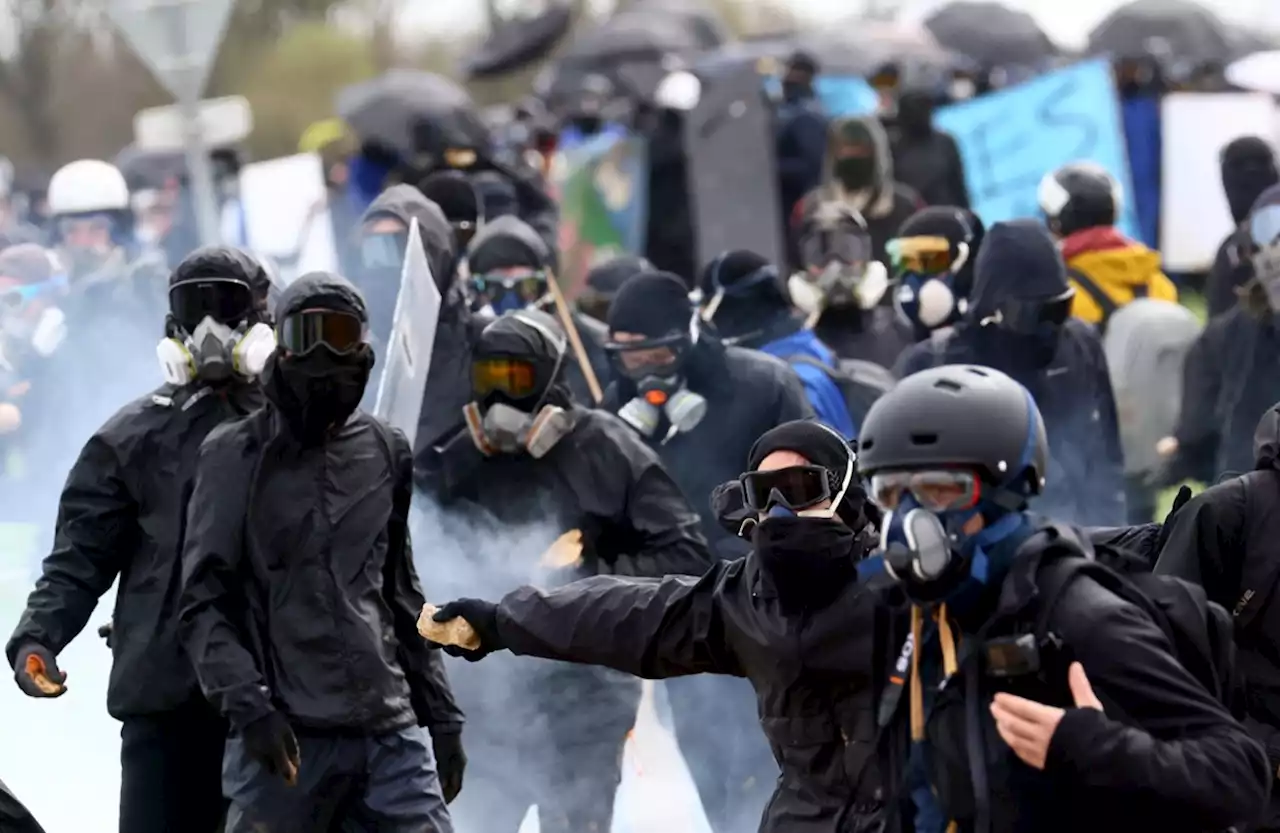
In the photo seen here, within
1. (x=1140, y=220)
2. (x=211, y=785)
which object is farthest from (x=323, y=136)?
(x=211, y=785)

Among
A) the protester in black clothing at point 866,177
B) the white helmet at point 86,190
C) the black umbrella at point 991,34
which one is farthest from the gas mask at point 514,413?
the black umbrella at point 991,34

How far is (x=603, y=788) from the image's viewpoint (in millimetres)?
8430

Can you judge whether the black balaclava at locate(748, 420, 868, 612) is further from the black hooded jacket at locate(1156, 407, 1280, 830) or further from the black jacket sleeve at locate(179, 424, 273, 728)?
the black jacket sleeve at locate(179, 424, 273, 728)

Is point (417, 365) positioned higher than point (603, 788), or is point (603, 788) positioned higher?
point (417, 365)

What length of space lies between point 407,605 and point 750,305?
12.2 feet

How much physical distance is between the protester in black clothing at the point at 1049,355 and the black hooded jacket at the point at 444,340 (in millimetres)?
1678

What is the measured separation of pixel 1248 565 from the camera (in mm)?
6000

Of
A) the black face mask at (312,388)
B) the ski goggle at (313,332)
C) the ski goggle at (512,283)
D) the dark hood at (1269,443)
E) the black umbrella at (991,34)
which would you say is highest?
the ski goggle at (313,332)

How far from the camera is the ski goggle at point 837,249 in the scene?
444 inches

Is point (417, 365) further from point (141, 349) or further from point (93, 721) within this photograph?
point (141, 349)

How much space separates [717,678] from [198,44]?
16.4ft

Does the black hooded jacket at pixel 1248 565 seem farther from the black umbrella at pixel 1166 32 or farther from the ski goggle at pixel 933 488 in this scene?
the black umbrella at pixel 1166 32

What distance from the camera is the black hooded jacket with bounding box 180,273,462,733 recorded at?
6.39 metres

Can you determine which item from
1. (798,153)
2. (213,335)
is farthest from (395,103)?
(213,335)
